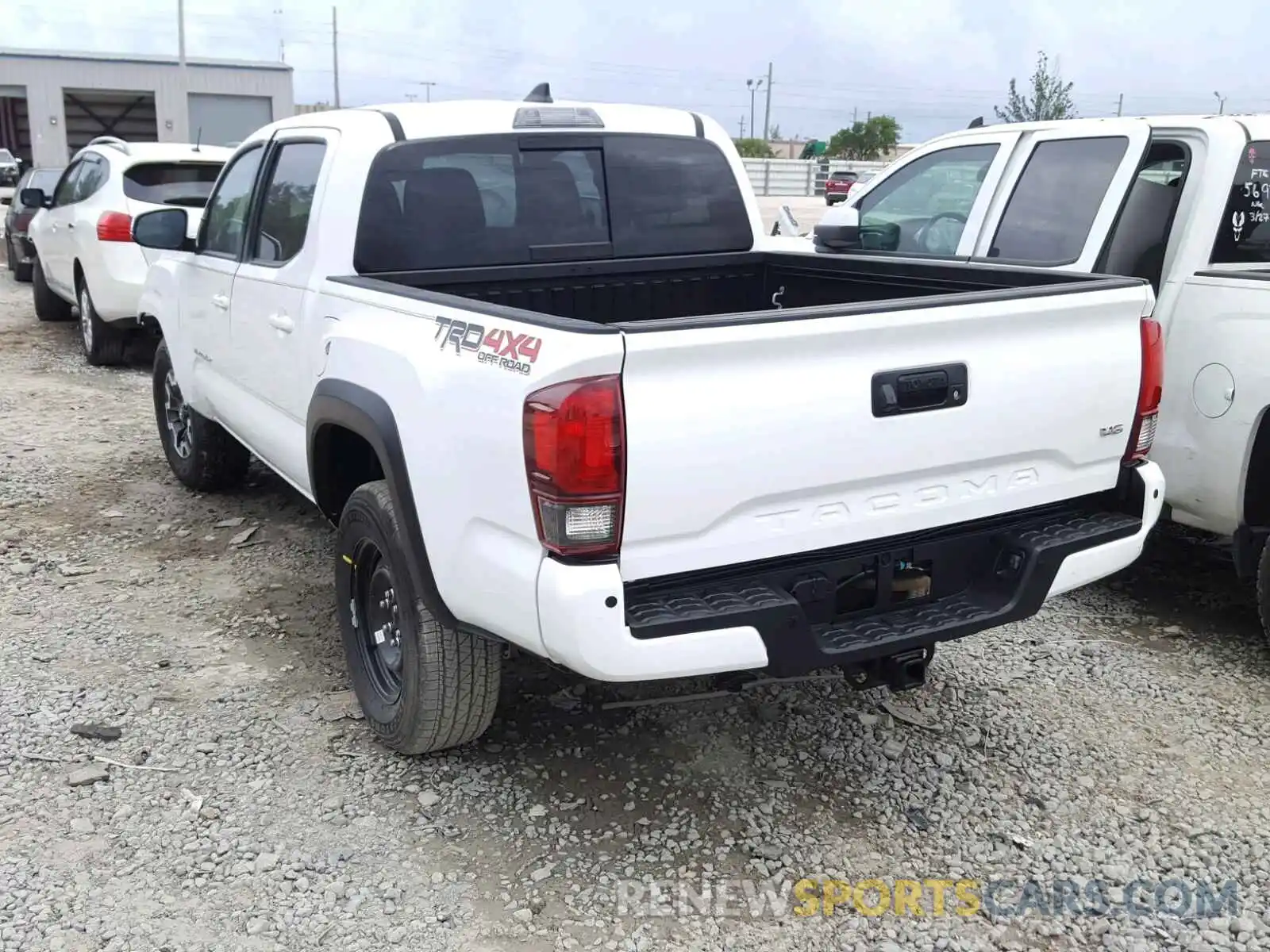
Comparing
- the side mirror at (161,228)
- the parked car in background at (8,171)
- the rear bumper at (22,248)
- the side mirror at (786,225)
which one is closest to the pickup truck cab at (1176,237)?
the side mirror at (786,225)

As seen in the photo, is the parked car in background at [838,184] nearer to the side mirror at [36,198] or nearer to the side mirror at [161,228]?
the side mirror at [36,198]

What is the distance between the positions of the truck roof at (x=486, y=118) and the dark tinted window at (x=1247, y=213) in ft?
6.69

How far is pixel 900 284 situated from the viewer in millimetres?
4195

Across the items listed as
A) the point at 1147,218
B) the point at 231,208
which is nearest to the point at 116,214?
the point at 231,208

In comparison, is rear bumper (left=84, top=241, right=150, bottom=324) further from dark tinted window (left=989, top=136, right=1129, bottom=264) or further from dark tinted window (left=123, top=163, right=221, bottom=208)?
dark tinted window (left=989, top=136, right=1129, bottom=264)

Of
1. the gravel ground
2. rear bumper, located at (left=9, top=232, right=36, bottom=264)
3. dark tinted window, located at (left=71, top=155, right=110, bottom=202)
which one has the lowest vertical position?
the gravel ground

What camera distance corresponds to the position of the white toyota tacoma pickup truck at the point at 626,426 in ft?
8.75

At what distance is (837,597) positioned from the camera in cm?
302

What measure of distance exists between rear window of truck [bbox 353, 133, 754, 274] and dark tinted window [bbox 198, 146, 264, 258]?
1156mm

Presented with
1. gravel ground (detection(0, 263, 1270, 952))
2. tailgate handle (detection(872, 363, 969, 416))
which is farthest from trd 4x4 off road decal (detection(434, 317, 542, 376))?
gravel ground (detection(0, 263, 1270, 952))

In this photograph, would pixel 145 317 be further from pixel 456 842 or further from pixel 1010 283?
pixel 1010 283

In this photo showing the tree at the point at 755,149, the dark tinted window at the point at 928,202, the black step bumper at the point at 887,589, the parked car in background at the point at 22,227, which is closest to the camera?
the black step bumper at the point at 887,589

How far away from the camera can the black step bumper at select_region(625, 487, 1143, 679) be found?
9.14 ft

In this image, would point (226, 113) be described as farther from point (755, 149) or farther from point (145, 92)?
point (755, 149)
